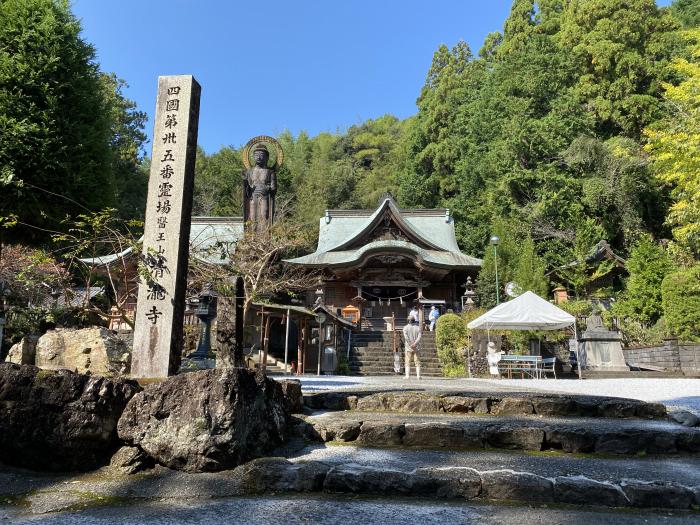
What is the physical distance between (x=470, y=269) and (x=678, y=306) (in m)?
8.23

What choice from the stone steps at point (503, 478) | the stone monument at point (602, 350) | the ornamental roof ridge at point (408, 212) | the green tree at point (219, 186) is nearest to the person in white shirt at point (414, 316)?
the stone monument at point (602, 350)

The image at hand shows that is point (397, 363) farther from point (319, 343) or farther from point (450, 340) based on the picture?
point (319, 343)

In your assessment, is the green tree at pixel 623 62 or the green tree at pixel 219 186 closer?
the green tree at pixel 623 62

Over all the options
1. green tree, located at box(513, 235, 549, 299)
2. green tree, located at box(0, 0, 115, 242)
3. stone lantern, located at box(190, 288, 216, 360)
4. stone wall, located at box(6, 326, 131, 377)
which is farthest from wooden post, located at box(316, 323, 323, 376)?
green tree, located at box(513, 235, 549, 299)

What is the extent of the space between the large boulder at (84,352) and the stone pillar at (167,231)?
99cm

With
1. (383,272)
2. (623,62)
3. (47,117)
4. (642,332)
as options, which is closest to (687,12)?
(623,62)

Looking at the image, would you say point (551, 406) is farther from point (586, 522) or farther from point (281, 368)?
point (281, 368)

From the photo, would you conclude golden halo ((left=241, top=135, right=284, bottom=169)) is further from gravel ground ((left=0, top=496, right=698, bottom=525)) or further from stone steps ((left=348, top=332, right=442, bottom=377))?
gravel ground ((left=0, top=496, right=698, bottom=525))

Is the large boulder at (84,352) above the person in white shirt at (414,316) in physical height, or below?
below

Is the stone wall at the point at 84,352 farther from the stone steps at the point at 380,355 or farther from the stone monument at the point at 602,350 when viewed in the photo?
the stone monument at the point at 602,350

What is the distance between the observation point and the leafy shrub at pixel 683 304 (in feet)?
47.7

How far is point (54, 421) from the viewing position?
3568mm

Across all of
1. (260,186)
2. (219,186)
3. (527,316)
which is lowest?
(527,316)

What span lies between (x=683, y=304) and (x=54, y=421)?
16882mm
